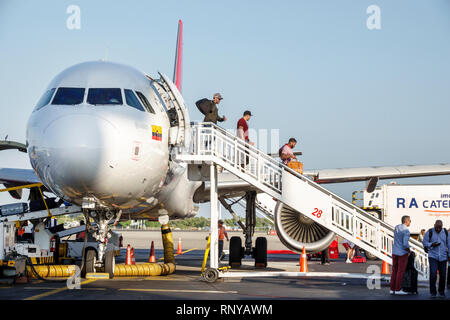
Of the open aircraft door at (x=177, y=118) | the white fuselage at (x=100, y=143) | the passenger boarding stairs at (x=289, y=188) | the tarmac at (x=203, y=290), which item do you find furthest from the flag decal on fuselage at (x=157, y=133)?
the tarmac at (x=203, y=290)

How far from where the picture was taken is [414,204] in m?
31.0

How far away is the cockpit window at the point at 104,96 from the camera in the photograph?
1261cm

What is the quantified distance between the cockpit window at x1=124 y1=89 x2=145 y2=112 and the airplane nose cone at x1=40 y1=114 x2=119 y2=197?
49.3 inches

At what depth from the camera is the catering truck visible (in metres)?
30.7

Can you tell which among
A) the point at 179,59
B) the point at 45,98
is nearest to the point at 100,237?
the point at 45,98

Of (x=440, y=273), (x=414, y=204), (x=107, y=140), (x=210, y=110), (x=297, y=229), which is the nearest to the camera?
(x=107, y=140)

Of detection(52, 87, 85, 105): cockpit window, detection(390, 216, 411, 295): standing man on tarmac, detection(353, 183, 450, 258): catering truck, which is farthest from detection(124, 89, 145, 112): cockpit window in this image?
detection(353, 183, 450, 258): catering truck

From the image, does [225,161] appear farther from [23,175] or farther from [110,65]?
[23,175]

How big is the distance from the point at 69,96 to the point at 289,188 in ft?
18.1

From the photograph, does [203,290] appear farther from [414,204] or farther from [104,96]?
[414,204]

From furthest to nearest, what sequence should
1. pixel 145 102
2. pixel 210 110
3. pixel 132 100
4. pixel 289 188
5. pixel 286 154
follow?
1. pixel 286 154
2. pixel 210 110
3. pixel 289 188
4. pixel 145 102
5. pixel 132 100

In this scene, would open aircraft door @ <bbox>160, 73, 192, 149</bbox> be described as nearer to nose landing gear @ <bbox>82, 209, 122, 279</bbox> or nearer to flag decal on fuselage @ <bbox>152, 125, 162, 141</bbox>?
flag decal on fuselage @ <bbox>152, 125, 162, 141</bbox>

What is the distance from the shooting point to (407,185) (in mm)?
31344
